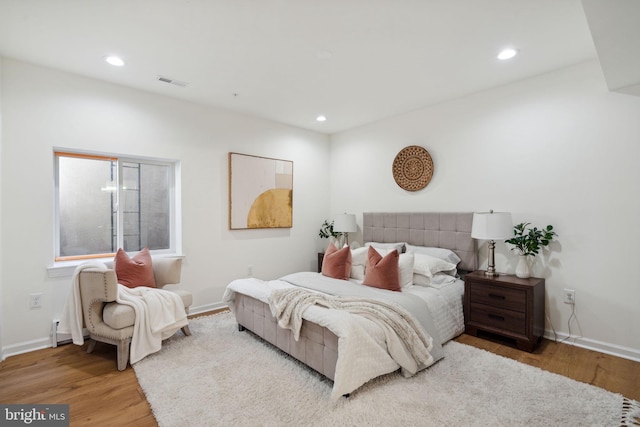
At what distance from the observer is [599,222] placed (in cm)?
278

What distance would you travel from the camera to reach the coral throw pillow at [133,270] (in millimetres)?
3018

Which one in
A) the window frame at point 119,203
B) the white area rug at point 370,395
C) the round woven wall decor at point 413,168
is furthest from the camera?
the round woven wall decor at point 413,168

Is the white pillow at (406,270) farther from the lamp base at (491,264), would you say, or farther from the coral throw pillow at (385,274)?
the lamp base at (491,264)

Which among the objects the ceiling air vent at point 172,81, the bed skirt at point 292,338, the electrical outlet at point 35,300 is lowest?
the bed skirt at point 292,338

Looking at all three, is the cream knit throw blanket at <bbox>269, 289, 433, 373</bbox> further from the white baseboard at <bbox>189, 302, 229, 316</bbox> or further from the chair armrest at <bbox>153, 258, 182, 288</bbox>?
the white baseboard at <bbox>189, 302, 229, 316</bbox>

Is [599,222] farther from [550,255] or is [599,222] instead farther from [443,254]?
[443,254]

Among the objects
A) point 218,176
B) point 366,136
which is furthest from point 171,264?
point 366,136

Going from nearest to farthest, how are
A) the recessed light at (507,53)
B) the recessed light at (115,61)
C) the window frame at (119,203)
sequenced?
1. the recessed light at (507,53)
2. the recessed light at (115,61)
3. the window frame at (119,203)

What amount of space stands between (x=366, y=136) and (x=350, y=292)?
272cm

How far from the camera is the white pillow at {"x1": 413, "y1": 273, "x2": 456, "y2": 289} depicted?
10.6 ft

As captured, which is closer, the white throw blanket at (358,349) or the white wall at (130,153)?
the white throw blanket at (358,349)

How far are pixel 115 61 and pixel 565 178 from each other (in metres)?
4.28

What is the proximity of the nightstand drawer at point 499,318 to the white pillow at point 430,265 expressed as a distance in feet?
1.46

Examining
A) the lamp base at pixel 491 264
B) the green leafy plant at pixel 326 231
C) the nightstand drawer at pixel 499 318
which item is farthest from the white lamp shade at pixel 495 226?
the green leafy plant at pixel 326 231
